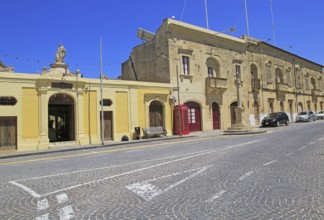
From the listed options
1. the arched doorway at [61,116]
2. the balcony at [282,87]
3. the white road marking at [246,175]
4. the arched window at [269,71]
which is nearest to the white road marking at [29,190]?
the white road marking at [246,175]

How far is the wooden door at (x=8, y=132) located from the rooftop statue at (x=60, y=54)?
5834 mm

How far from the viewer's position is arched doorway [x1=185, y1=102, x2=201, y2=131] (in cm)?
2944

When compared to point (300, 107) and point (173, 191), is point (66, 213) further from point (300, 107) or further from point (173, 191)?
point (300, 107)

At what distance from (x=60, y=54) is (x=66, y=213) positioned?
65.8ft

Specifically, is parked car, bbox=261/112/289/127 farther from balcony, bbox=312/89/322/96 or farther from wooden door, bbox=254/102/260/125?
balcony, bbox=312/89/322/96

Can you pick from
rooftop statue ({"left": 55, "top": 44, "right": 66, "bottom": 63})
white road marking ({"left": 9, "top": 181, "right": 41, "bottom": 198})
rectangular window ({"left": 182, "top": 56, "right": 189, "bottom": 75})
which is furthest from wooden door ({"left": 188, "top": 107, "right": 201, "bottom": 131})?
white road marking ({"left": 9, "top": 181, "right": 41, "bottom": 198})

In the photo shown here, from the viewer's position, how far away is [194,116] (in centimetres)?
2994

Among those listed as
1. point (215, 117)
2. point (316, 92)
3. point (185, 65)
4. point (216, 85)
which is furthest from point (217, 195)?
point (316, 92)

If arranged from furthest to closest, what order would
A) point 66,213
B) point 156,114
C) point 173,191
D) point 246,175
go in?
point 156,114 → point 246,175 → point 173,191 → point 66,213

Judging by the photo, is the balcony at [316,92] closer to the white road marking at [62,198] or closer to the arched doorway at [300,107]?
the arched doorway at [300,107]

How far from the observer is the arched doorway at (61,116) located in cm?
2150

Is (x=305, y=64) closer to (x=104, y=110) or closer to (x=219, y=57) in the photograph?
(x=219, y=57)

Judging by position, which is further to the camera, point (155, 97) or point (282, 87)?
point (282, 87)

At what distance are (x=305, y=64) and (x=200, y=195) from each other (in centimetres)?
5428
